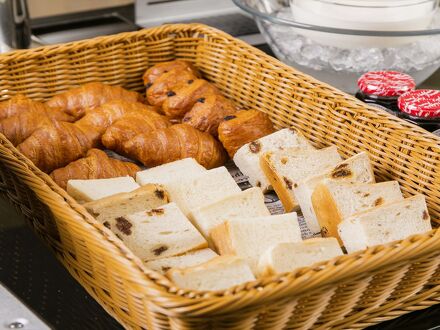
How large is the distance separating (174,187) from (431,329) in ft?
1.61

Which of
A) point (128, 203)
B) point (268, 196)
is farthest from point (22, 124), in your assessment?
point (268, 196)

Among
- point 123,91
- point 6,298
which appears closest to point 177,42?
point 123,91

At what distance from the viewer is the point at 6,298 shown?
1029 mm

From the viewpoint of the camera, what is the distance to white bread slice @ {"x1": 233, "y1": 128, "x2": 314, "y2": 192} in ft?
4.91

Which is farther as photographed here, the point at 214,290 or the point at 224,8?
the point at 224,8

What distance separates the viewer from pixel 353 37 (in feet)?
5.75

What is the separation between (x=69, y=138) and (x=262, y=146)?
40 centimetres

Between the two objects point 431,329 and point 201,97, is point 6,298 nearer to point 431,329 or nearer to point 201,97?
point 431,329

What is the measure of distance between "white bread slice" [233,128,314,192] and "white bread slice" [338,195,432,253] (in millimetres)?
343

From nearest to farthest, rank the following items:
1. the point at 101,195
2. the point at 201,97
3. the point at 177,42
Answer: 1. the point at 101,195
2. the point at 201,97
3. the point at 177,42

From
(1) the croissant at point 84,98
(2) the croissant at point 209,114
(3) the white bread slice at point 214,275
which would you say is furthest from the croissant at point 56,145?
(3) the white bread slice at point 214,275

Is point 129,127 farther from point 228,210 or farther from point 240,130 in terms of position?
point 228,210

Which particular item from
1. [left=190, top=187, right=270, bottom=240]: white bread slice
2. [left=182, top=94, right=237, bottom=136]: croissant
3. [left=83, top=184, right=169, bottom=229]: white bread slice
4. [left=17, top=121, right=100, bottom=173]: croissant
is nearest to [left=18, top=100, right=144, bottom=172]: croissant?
[left=17, top=121, right=100, bottom=173]: croissant

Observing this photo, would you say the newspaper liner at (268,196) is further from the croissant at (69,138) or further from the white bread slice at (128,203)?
the white bread slice at (128,203)
